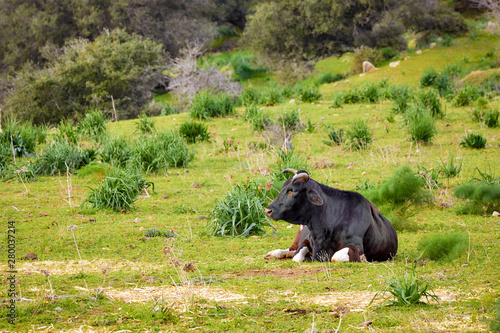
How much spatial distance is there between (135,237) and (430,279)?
3643 millimetres

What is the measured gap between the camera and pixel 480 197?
298 inches

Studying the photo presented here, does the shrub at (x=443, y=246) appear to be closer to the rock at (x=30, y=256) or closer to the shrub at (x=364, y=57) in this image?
the rock at (x=30, y=256)

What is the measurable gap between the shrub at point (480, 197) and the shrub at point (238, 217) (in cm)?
270

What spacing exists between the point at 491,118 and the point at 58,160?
9877 millimetres

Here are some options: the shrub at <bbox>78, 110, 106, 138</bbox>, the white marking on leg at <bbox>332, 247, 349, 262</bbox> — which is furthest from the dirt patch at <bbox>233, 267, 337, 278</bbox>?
the shrub at <bbox>78, 110, 106, 138</bbox>

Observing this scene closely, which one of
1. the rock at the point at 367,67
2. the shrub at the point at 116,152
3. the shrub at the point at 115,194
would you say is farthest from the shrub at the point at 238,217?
the rock at the point at 367,67

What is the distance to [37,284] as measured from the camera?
4.72 metres

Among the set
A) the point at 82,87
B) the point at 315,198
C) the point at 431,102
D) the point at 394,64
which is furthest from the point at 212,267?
the point at 394,64

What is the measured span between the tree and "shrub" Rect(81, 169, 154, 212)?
12.8 metres

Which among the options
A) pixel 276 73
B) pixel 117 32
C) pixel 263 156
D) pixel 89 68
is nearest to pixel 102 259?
pixel 263 156

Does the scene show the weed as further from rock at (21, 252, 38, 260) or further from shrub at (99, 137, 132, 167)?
shrub at (99, 137, 132, 167)

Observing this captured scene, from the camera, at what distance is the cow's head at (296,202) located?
19.0 feet

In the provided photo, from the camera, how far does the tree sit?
21609mm

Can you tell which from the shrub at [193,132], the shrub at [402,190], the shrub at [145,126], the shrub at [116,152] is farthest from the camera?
the shrub at [145,126]
